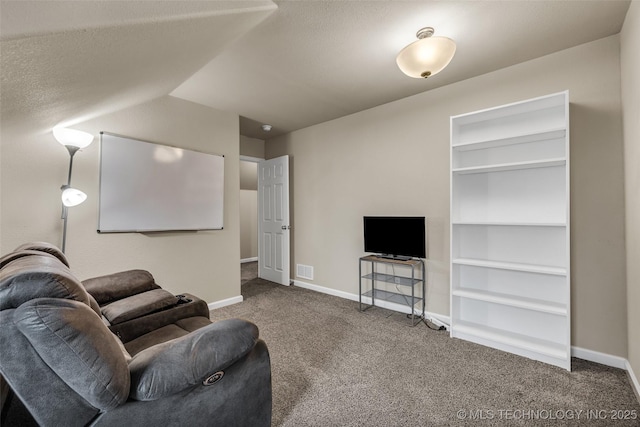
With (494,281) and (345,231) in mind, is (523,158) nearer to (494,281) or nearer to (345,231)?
(494,281)

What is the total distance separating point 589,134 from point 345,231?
2.67 m

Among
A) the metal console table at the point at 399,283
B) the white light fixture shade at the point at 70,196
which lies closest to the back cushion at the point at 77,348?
the white light fixture shade at the point at 70,196

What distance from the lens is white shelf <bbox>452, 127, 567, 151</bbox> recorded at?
228 centimetres

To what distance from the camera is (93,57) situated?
155 centimetres

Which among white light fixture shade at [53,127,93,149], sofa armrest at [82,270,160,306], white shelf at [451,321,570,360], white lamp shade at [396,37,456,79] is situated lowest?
white shelf at [451,321,570,360]

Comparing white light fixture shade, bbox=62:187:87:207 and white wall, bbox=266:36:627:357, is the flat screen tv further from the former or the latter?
white light fixture shade, bbox=62:187:87:207

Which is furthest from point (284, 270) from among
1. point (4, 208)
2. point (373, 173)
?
point (4, 208)

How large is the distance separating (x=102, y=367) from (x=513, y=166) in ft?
9.90

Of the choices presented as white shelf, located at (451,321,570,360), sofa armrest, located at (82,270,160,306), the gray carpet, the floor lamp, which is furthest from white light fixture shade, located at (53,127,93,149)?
white shelf, located at (451,321,570,360)

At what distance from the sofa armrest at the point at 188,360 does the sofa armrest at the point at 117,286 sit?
122 centimetres

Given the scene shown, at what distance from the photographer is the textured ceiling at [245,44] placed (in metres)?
1.27

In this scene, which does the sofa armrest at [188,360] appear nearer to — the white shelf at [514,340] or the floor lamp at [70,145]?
the floor lamp at [70,145]

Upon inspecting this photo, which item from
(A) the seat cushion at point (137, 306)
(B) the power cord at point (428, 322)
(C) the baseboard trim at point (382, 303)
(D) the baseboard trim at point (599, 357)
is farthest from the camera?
(C) the baseboard trim at point (382, 303)

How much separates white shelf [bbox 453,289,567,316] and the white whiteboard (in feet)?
9.64
